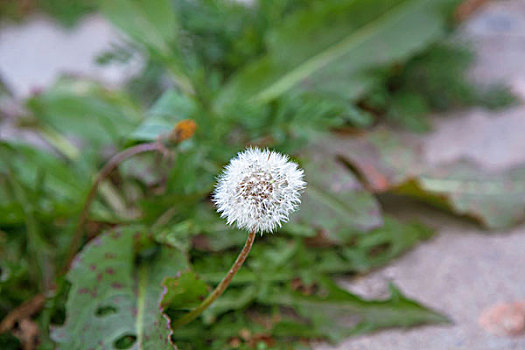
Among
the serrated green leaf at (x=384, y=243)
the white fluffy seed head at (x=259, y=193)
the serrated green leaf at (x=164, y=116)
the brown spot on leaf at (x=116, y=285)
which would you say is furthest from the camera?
the serrated green leaf at (x=384, y=243)

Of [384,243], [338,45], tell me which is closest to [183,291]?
[384,243]

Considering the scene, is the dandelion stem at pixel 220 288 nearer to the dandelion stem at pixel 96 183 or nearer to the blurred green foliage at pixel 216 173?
the blurred green foliage at pixel 216 173

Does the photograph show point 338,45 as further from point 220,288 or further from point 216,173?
point 220,288

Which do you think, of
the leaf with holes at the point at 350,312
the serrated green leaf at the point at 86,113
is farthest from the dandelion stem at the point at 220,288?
the serrated green leaf at the point at 86,113

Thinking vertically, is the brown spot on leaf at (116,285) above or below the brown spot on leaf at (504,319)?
above

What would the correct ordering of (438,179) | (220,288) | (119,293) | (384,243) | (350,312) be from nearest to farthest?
(220,288), (119,293), (350,312), (384,243), (438,179)

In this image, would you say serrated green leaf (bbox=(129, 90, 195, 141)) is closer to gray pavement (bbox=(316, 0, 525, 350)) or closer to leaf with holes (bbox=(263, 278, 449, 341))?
leaf with holes (bbox=(263, 278, 449, 341))

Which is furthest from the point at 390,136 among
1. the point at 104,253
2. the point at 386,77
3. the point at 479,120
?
the point at 104,253
